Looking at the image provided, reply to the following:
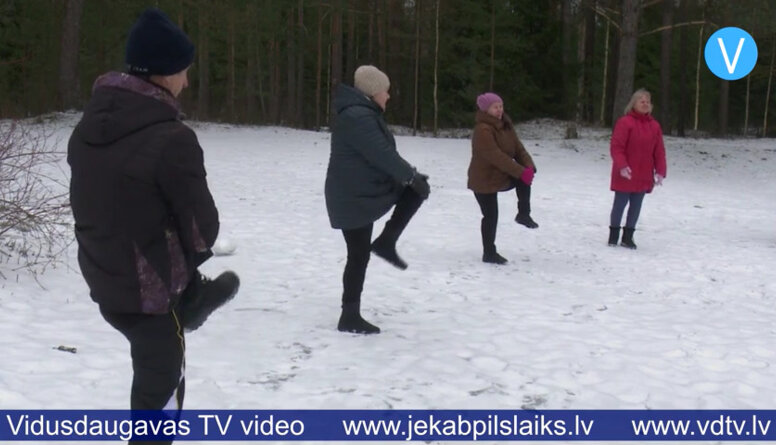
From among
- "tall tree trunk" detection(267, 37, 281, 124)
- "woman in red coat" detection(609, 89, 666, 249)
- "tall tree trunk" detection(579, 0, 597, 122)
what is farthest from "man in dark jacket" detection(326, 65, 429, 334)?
"tall tree trunk" detection(267, 37, 281, 124)

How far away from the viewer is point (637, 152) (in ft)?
29.9

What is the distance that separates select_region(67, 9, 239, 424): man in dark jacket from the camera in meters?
2.64

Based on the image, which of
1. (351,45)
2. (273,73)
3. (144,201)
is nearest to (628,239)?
(144,201)

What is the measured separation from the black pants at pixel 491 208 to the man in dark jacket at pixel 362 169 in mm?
2732

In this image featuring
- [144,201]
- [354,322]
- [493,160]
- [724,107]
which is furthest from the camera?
[724,107]

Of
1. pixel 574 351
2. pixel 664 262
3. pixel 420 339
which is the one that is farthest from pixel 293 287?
pixel 664 262

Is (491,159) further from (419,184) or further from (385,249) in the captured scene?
(419,184)

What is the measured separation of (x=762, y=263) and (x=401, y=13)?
2947 centimetres

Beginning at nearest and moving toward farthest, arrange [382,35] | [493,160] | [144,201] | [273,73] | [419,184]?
[144,201] → [419,184] → [493,160] → [382,35] → [273,73]

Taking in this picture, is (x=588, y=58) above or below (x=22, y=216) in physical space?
above

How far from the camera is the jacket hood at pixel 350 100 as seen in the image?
17.0ft

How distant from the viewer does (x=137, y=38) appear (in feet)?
9.14

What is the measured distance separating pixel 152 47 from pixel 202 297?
968 mm

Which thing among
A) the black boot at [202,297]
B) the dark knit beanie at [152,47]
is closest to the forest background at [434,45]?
the black boot at [202,297]
